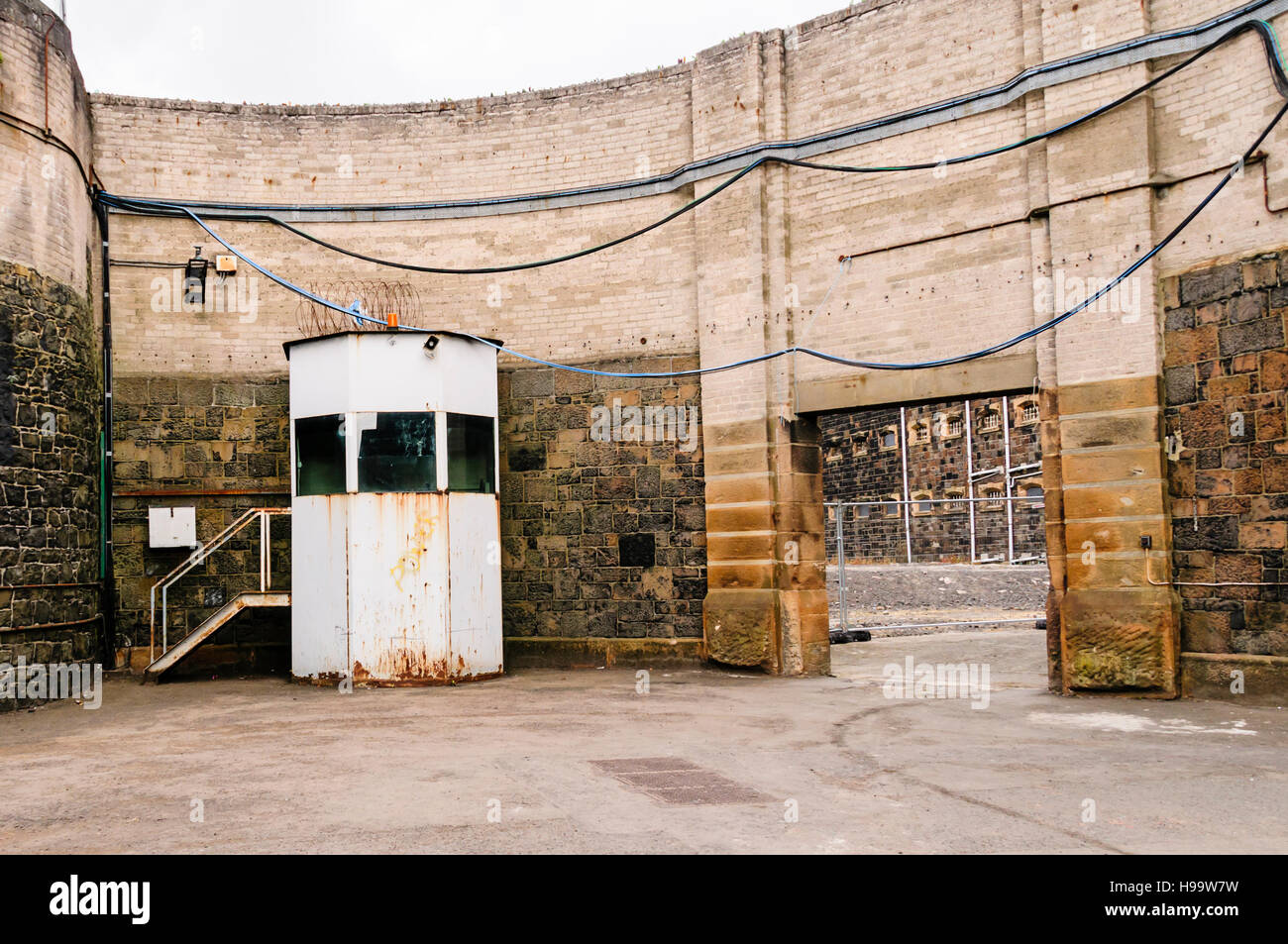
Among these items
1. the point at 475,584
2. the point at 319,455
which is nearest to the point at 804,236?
the point at 475,584

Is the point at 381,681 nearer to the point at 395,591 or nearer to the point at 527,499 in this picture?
the point at 395,591

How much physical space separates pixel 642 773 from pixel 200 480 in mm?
8944

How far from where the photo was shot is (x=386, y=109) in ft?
47.5

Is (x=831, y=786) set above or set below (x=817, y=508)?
below

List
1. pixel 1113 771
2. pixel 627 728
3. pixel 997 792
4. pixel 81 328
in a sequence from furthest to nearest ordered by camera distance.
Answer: pixel 81 328, pixel 627 728, pixel 1113 771, pixel 997 792

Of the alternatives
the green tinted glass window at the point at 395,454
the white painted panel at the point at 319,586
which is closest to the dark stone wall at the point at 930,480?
the green tinted glass window at the point at 395,454

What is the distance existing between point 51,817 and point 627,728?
14.0ft

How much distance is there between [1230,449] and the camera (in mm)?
9961

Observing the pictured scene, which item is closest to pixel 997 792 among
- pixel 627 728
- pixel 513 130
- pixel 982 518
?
pixel 627 728

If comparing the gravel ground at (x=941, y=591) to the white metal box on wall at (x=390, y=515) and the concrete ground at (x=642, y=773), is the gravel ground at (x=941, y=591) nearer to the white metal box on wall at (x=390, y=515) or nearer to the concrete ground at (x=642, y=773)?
the white metal box on wall at (x=390, y=515)

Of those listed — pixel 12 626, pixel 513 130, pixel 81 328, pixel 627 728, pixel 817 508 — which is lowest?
pixel 627 728

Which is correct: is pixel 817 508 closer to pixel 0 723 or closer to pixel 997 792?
pixel 997 792

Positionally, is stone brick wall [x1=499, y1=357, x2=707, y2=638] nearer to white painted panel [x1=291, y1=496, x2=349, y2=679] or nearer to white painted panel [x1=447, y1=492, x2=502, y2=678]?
white painted panel [x1=447, y1=492, x2=502, y2=678]

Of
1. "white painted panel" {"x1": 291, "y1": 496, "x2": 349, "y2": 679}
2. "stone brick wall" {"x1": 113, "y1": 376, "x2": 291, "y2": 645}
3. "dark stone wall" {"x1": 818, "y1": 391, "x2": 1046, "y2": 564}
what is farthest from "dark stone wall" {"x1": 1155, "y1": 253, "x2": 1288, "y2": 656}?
"dark stone wall" {"x1": 818, "y1": 391, "x2": 1046, "y2": 564}
